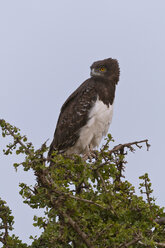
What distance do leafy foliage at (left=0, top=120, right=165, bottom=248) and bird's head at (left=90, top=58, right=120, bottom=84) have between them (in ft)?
14.3

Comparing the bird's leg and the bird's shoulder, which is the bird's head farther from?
the bird's leg

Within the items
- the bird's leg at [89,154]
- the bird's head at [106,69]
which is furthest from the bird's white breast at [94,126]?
the bird's head at [106,69]

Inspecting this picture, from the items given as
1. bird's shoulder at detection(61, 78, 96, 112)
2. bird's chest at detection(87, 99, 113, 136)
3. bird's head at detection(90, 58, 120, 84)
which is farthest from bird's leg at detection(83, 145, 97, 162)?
bird's head at detection(90, 58, 120, 84)

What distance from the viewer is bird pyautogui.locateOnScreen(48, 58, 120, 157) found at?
9.44 m

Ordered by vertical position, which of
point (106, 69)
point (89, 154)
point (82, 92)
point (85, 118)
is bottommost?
point (89, 154)

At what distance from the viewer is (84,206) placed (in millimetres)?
5590

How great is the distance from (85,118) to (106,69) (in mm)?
1538

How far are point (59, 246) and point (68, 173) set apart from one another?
87cm

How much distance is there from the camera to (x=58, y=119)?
1035 cm

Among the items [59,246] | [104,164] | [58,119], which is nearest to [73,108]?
[58,119]

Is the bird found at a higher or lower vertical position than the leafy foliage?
higher

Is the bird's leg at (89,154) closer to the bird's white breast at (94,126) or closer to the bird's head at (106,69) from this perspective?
the bird's white breast at (94,126)

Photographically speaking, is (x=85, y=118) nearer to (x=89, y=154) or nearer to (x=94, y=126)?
(x=94, y=126)

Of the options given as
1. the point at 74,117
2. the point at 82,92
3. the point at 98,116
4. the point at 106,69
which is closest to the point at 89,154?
the point at 98,116
